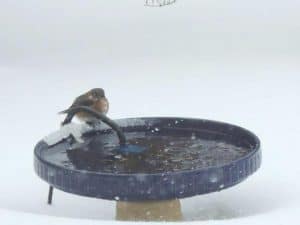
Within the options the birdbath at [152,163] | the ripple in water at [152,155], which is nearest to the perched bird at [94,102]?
the birdbath at [152,163]

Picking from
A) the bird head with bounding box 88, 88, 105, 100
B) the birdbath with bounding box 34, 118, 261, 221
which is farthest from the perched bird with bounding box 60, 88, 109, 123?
the birdbath with bounding box 34, 118, 261, 221

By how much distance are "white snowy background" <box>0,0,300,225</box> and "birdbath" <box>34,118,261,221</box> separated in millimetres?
233

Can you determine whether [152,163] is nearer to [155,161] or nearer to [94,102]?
[155,161]

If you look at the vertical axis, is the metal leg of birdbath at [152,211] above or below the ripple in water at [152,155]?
below

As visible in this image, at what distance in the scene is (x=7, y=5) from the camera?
Answer: 13.7m

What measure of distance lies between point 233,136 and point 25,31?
8130mm

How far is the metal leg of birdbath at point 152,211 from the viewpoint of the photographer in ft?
14.6

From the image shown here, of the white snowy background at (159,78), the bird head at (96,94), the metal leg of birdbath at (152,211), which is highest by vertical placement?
the bird head at (96,94)

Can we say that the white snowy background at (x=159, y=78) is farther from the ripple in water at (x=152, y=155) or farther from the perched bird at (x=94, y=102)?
the perched bird at (x=94, y=102)

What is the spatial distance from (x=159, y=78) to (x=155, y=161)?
546cm

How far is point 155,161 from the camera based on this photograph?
14.8 feet

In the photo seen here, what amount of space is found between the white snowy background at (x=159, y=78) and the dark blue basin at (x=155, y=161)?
23cm

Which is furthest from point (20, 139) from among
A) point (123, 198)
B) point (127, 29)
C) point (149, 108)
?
point (127, 29)

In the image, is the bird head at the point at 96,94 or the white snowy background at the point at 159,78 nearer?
the white snowy background at the point at 159,78
